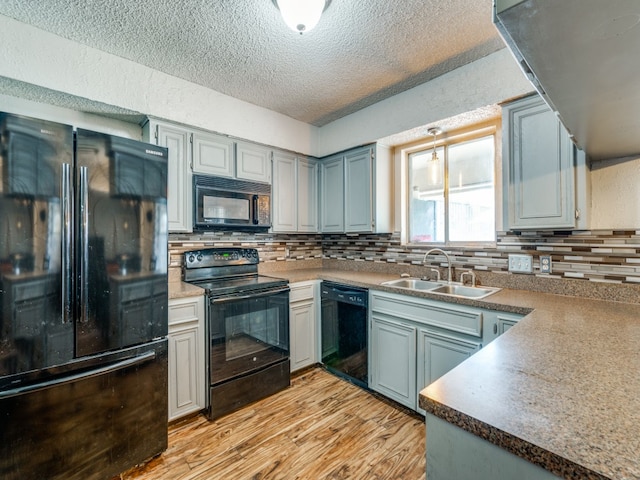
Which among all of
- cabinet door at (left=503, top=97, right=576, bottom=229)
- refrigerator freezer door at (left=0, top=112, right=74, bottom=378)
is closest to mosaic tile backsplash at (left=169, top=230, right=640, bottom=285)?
cabinet door at (left=503, top=97, right=576, bottom=229)

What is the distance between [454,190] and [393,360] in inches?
60.7

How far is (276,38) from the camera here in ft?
6.03

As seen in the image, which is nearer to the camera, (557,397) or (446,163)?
(557,397)

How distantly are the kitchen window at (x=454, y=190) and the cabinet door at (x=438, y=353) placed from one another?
95cm

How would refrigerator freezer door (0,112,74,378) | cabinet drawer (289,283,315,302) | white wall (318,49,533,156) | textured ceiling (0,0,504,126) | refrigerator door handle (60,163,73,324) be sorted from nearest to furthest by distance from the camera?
refrigerator freezer door (0,112,74,378)
refrigerator door handle (60,163,73,324)
textured ceiling (0,0,504,126)
white wall (318,49,533,156)
cabinet drawer (289,283,315,302)

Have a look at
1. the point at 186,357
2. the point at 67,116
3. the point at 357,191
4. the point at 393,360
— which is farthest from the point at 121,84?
the point at 393,360

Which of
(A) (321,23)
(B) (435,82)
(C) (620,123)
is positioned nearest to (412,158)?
(B) (435,82)

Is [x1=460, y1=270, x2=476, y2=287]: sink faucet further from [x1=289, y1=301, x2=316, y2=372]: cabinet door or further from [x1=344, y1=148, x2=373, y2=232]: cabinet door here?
[x1=289, y1=301, x2=316, y2=372]: cabinet door

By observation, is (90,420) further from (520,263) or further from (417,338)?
(520,263)

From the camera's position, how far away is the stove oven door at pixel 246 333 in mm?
2121

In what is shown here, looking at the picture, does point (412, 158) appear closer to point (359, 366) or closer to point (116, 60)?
point (359, 366)

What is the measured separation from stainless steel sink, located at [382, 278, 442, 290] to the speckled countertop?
122 centimetres

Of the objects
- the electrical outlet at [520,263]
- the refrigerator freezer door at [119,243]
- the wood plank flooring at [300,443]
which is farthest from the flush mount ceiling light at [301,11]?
the wood plank flooring at [300,443]

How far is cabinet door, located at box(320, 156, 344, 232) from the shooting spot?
121 inches
